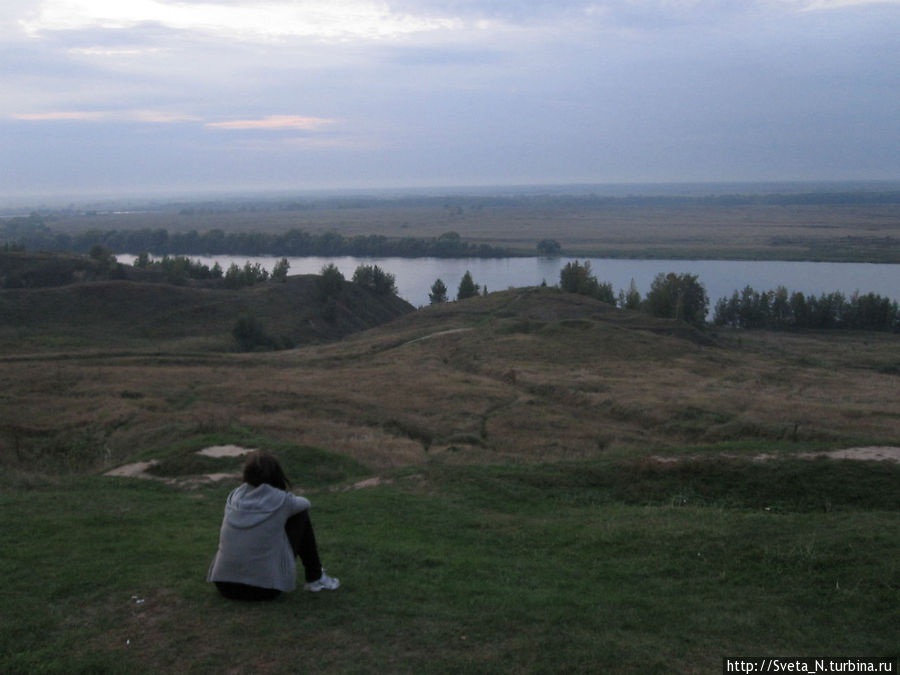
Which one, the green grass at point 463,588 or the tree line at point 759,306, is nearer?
the green grass at point 463,588

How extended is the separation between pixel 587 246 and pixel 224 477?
6258 inches

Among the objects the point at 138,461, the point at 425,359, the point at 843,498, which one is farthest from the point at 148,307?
the point at 843,498

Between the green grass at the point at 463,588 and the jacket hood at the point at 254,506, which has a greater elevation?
the jacket hood at the point at 254,506

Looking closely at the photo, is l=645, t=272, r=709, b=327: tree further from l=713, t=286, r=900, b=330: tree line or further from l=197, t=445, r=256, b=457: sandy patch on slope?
l=197, t=445, r=256, b=457: sandy patch on slope

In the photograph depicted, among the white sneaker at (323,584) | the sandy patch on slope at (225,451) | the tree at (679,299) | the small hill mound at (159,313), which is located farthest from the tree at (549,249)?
the white sneaker at (323,584)

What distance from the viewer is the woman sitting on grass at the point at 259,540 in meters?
7.19

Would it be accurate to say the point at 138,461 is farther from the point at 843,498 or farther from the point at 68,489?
the point at 843,498

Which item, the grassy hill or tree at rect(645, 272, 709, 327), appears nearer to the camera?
the grassy hill

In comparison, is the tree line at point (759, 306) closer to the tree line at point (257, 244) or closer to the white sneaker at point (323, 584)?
the tree line at point (257, 244)

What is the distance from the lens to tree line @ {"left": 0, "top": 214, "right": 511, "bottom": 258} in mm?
157375

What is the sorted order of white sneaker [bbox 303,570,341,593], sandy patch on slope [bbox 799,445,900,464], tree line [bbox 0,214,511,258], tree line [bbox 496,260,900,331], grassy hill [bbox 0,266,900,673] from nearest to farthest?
1. grassy hill [bbox 0,266,900,673]
2. white sneaker [bbox 303,570,341,593]
3. sandy patch on slope [bbox 799,445,900,464]
4. tree line [bbox 496,260,900,331]
5. tree line [bbox 0,214,511,258]

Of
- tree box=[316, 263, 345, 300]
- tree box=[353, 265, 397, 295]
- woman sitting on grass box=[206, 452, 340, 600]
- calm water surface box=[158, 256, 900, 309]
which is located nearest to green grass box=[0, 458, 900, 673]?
woman sitting on grass box=[206, 452, 340, 600]

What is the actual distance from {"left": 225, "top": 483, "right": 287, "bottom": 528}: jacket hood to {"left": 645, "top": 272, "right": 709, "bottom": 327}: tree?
75725mm

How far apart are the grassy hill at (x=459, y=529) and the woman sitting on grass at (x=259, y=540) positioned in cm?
22
